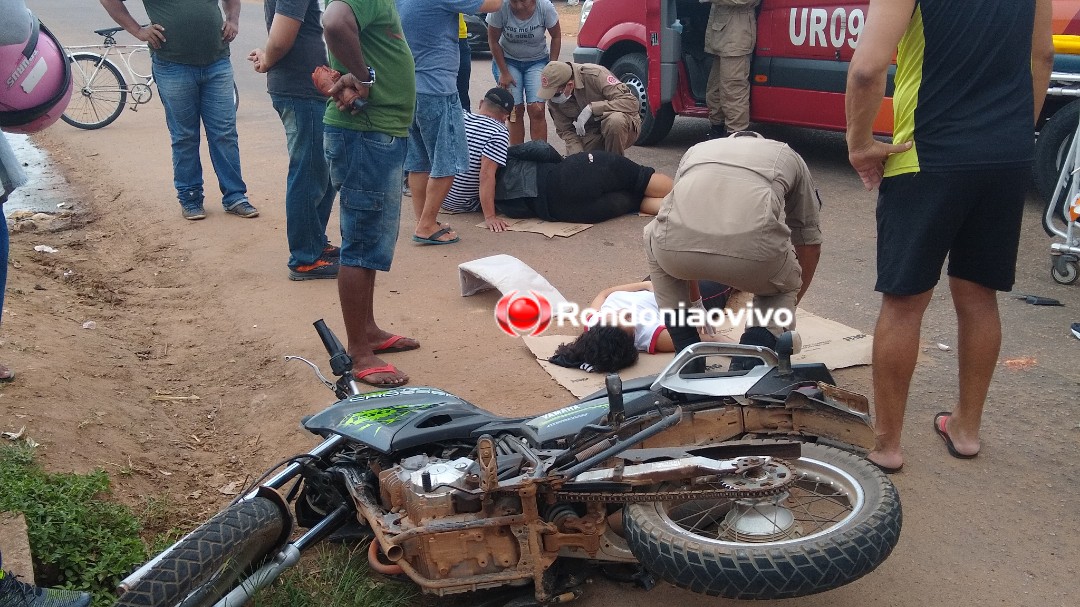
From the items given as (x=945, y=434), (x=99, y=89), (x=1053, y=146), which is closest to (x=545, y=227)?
(x=1053, y=146)

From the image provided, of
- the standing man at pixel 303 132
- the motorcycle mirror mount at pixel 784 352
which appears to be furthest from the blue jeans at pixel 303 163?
the motorcycle mirror mount at pixel 784 352

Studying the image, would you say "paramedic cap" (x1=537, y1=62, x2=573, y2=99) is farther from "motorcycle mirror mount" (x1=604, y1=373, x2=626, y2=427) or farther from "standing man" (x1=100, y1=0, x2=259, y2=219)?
"motorcycle mirror mount" (x1=604, y1=373, x2=626, y2=427)

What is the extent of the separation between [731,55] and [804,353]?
397 centimetres

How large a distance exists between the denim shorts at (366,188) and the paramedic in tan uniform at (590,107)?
3515mm

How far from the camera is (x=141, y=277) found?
6.06 metres

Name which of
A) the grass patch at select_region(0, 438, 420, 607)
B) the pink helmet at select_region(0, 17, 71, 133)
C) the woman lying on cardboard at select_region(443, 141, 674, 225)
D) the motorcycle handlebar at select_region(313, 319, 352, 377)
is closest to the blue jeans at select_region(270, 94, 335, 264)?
the woman lying on cardboard at select_region(443, 141, 674, 225)

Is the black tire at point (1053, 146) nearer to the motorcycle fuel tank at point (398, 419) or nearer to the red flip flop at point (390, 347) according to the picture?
the red flip flop at point (390, 347)

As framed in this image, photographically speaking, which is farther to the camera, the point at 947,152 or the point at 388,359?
the point at 388,359

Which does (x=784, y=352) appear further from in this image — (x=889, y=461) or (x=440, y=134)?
(x=440, y=134)

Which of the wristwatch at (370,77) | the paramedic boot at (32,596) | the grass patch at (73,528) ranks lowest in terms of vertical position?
the grass patch at (73,528)

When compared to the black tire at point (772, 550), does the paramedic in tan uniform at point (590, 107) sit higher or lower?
higher

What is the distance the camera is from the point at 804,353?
4.31m

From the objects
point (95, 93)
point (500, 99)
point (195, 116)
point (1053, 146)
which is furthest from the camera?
point (95, 93)

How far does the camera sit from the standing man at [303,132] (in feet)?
17.7
